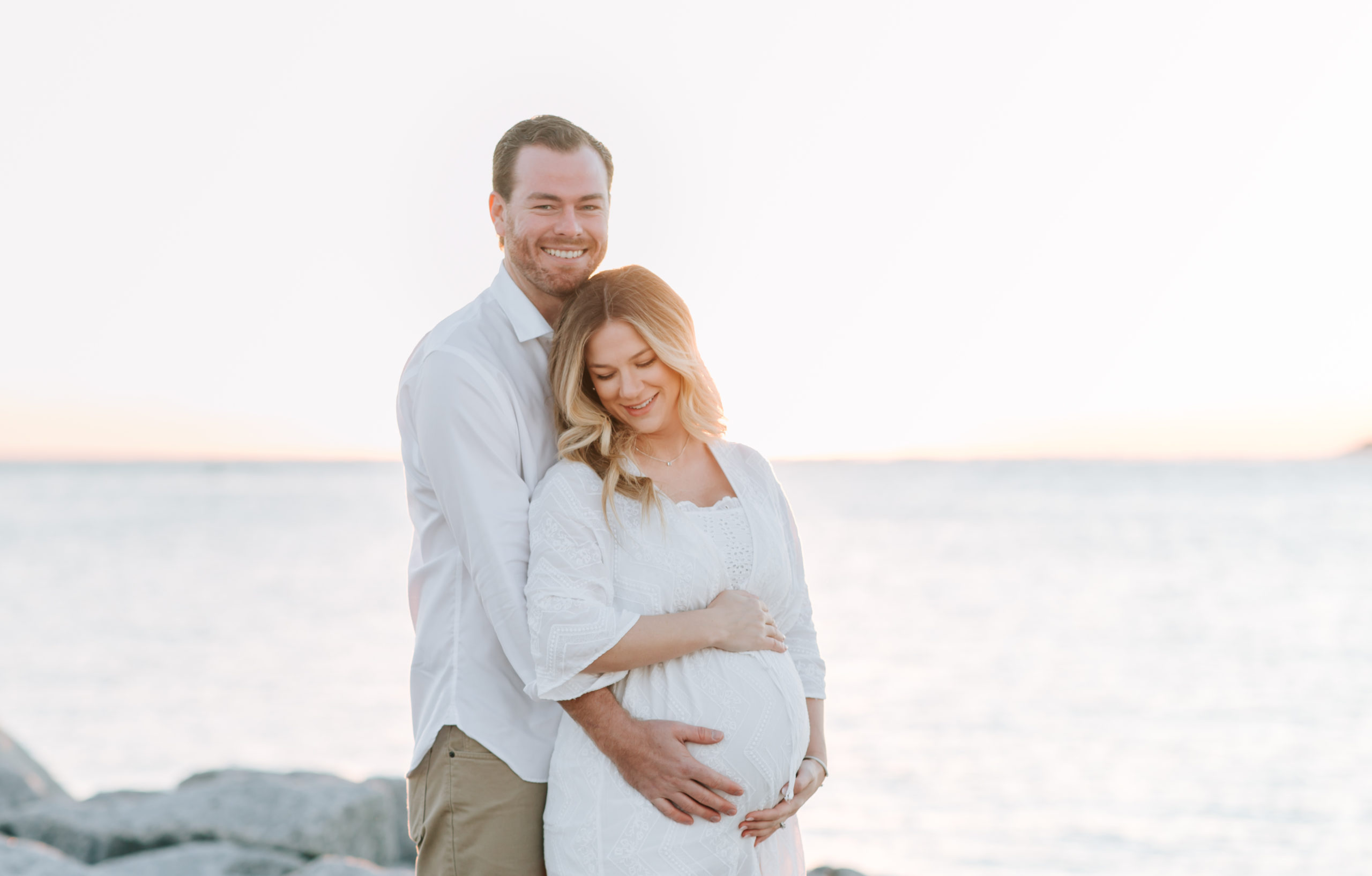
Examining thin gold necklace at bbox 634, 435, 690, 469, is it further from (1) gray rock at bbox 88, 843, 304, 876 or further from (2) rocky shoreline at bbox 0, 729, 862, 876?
(1) gray rock at bbox 88, 843, 304, 876

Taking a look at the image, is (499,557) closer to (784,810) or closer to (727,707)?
(727,707)

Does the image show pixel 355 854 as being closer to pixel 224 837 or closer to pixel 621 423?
pixel 224 837

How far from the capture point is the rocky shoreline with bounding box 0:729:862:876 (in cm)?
500

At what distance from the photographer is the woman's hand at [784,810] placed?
2.49 m

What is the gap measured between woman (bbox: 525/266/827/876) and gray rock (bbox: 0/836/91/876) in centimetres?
323

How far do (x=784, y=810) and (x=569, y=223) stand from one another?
1418 millimetres

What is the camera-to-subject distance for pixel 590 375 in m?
2.59

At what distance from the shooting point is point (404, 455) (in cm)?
267

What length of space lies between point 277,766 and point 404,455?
25.6 ft

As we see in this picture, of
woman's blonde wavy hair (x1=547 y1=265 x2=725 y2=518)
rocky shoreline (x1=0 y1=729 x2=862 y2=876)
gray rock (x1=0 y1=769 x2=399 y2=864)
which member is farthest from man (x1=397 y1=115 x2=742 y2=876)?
gray rock (x1=0 y1=769 x2=399 y2=864)

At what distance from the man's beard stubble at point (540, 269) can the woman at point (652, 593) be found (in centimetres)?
13

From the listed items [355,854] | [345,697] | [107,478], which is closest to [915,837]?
[355,854]

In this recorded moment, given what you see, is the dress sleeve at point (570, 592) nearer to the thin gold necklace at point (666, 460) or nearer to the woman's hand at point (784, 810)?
the thin gold necklace at point (666, 460)

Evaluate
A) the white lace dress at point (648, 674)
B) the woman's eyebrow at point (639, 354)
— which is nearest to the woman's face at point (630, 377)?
the woman's eyebrow at point (639, 354)
